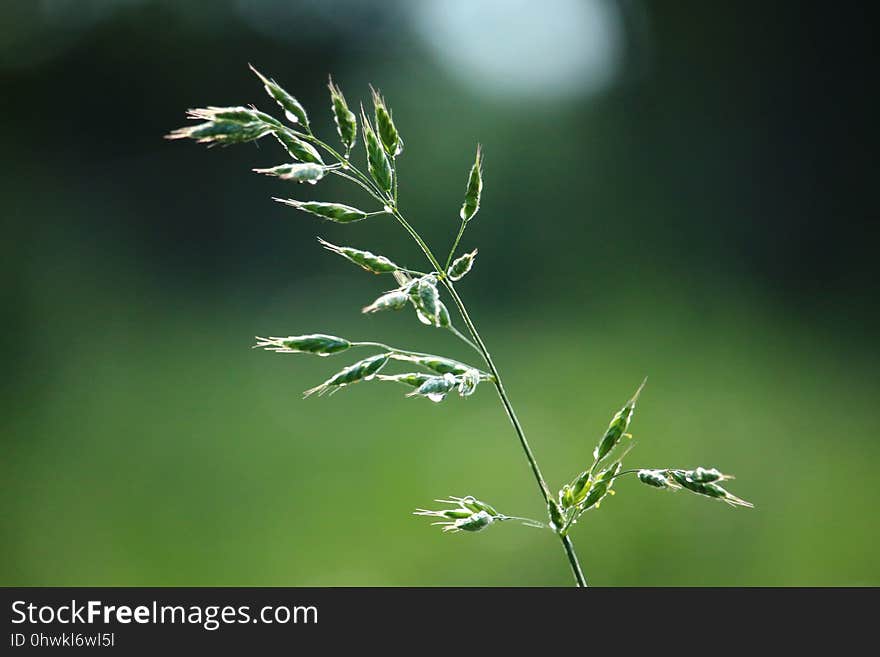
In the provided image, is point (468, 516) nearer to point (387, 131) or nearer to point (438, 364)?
point (438, 364)

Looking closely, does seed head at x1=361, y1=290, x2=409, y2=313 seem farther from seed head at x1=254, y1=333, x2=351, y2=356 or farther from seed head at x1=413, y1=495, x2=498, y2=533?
seed head at x1=413, y1=495, x2=498, y2=533

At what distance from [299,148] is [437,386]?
1.02 feet

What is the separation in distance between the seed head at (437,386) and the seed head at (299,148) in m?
0.27

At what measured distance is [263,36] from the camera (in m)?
8.17

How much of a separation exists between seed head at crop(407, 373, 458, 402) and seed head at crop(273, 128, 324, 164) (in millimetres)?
274

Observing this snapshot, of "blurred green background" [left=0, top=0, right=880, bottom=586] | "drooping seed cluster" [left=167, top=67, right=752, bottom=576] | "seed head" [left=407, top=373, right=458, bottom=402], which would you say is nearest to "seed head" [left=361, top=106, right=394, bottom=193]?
"drooping seed cluster" [left=167, top=67, right=752, bottom=576]

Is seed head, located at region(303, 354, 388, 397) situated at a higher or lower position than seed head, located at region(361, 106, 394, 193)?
lower

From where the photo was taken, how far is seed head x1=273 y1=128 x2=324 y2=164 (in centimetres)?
79

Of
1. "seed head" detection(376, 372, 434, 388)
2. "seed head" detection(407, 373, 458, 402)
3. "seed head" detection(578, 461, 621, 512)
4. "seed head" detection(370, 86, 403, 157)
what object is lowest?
"seed head" detection(578, 461, 621, 512)

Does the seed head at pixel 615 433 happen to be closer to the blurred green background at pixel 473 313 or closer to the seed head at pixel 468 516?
the seed head at pixel 468 516

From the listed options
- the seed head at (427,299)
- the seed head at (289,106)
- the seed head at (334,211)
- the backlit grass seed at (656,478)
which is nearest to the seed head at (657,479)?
the backlit grass seed at (656,478)

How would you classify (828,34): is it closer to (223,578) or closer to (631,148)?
(631,148)

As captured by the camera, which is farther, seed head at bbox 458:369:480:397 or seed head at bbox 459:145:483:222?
seed head at bbox 459:145:483:222

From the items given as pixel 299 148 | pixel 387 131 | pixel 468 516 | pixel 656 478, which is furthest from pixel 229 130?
pixel 656 478
